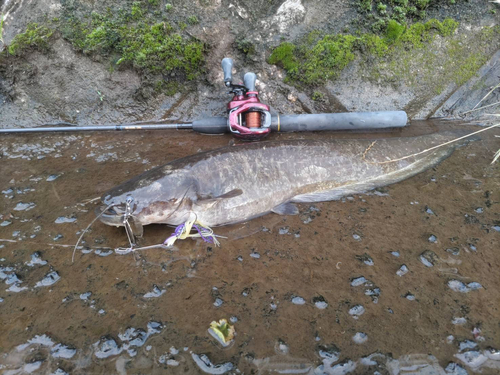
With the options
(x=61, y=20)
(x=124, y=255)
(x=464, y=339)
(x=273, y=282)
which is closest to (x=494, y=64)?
(x=464, y=339)

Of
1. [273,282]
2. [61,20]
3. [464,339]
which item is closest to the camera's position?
[464,339]

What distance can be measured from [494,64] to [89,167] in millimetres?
6704

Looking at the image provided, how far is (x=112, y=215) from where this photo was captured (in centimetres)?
302

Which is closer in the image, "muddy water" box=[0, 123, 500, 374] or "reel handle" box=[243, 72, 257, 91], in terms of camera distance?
"muddy water" box=[0, 123, 500, 374]

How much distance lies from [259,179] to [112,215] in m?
1.57

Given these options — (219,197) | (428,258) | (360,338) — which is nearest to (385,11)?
(428,258)

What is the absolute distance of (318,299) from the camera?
256cm

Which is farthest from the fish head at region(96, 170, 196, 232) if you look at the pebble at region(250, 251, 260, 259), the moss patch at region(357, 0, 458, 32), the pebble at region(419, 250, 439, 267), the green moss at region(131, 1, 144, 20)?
the moss patch at region(357, 0, 458, 32)

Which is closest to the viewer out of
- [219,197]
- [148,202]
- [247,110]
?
A: [148,202]

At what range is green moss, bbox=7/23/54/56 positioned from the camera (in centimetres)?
486

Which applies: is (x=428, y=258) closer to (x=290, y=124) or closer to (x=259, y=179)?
(x=259, y=179)

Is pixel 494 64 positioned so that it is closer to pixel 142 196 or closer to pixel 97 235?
pixel 142 196

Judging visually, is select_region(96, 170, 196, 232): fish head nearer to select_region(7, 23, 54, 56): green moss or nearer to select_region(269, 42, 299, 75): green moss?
select_region(269, 42, 299, 75): green moss

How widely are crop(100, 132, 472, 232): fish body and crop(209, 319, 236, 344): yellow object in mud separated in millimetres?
1205
